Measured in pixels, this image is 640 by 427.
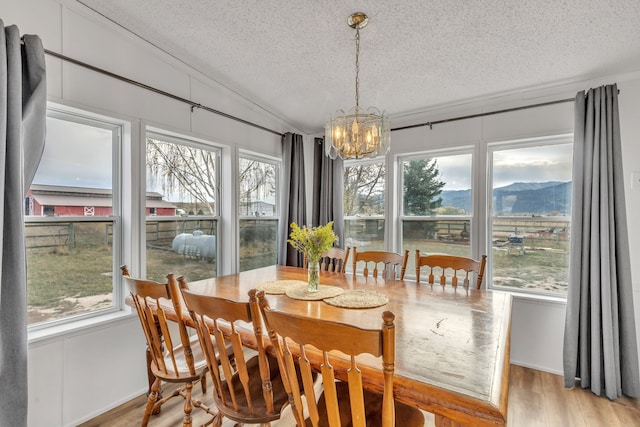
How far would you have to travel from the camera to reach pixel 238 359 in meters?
1.29

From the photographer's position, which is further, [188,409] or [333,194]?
[333,194]

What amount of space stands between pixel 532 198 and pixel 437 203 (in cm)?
85

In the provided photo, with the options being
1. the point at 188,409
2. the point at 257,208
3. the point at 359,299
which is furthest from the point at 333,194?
the point at 188,409

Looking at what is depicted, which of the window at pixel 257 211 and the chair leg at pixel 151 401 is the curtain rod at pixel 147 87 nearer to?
the window at pixel 257 211

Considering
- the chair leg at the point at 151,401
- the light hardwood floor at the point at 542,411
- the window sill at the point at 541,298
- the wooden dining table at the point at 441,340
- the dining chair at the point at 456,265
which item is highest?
the dining chair at the point at 456,265

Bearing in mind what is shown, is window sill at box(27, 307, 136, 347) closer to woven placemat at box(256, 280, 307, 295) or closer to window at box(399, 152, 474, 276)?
woven placemat at box(256, 280, 307, 295)

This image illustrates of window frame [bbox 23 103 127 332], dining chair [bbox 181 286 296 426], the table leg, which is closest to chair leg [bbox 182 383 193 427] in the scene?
dining chair [bbox 181 286 296 426]

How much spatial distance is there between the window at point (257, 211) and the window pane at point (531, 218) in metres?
2.38

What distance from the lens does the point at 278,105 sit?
3.38 metres

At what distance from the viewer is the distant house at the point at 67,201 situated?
6.42 ft

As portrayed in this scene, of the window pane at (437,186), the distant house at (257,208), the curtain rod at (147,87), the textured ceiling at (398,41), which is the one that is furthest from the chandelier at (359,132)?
the distant house at (257,208)

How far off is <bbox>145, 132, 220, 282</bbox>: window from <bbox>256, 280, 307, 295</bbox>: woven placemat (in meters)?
1.01

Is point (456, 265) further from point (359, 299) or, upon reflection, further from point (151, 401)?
point (151, 401)

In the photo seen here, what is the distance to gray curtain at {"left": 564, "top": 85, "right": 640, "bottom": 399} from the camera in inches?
90.7
